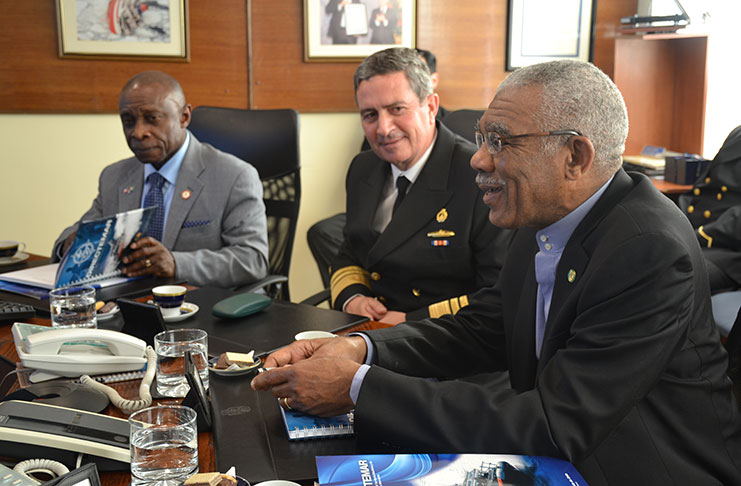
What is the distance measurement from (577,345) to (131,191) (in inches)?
78.6

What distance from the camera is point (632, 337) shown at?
1.18 metres

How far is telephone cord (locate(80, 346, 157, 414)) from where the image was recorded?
1248mm

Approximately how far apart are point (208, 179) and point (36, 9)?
5.71 feet

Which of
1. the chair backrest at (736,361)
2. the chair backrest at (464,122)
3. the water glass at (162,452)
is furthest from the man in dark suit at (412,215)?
the water glass at (162,452)

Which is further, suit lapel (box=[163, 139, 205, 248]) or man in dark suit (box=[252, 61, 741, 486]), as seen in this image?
suit lapel (box=[163, 139, 205, 248])

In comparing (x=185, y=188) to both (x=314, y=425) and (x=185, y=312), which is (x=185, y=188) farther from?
(x=314, y=425)

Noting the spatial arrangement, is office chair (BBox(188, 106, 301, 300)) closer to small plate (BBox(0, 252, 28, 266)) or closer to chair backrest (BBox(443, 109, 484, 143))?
small plate (BBox(0, 252, 28, 266))

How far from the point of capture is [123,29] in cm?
375

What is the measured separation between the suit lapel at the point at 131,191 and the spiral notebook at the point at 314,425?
5.67 feet

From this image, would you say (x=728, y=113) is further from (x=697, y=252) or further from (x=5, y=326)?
(x=5, y=326)

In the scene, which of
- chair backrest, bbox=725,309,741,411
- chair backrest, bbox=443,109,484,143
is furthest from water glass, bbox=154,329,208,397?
chair backrest, bbox=443,109,484,143

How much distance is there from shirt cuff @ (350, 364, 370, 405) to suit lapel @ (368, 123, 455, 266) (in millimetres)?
1061

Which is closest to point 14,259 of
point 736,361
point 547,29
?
point 736,361

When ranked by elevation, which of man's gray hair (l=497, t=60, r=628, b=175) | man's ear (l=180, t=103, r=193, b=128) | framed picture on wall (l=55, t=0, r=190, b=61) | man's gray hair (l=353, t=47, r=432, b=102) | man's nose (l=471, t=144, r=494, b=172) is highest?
framed picture on wall (l=55, t=0, r=190, b=61)
